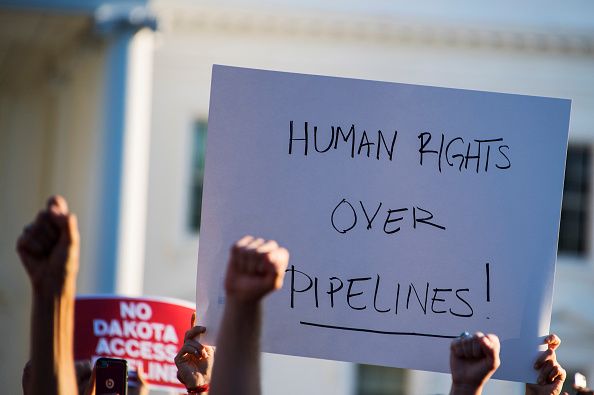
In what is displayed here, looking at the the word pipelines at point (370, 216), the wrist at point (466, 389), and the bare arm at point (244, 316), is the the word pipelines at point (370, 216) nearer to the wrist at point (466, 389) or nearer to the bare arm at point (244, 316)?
the wrist at point (466, 389)

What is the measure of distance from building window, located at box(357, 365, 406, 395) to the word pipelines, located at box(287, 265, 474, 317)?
12369 millimetres

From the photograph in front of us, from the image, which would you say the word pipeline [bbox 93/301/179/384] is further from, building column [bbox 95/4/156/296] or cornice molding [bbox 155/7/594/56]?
cornice molding [bbox 155/7/594/56]

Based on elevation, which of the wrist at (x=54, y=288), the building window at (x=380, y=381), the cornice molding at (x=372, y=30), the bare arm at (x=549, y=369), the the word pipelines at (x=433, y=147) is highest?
the cornice molding at (x=372, y=30)

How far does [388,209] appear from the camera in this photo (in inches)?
137

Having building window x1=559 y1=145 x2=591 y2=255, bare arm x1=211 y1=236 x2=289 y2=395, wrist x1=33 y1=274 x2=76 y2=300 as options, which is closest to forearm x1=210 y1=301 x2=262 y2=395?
bare arm x1=211 y1=236 x2=289 y2=395

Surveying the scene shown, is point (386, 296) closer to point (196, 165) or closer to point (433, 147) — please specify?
point (433, 147)

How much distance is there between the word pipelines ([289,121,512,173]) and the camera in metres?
3.51

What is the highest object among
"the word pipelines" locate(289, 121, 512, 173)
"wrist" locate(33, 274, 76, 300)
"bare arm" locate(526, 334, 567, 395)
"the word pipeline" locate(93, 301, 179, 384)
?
"the word pipelines" locate(289, 121, 512, 173)

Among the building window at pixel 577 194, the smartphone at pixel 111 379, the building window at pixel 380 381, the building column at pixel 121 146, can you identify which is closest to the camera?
the smartphone at pixel 111 379

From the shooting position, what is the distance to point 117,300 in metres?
5.99

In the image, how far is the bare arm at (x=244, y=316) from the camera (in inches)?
98.7

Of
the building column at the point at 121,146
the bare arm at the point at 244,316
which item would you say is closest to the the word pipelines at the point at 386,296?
the bare arm at the point at 244,316

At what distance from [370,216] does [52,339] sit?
115 centimetres

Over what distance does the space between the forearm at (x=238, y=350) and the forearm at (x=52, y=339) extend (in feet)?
1.10
